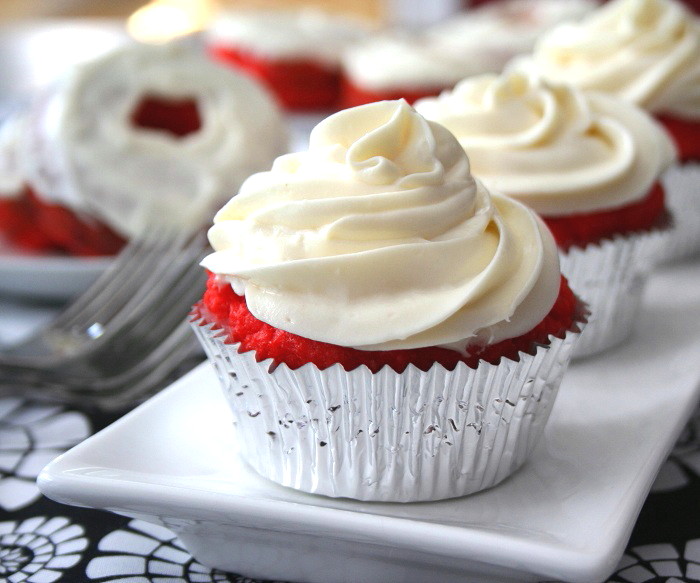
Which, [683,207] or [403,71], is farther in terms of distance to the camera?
[403,71]

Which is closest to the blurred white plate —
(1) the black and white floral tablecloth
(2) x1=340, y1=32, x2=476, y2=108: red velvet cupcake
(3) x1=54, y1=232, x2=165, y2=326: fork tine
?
(3) x1=54, y1=232, x2=165, y2=326: fork tine

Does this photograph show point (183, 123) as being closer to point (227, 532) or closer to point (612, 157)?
point (612, 157)

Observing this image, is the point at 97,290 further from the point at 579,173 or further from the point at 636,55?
the point at 636,55

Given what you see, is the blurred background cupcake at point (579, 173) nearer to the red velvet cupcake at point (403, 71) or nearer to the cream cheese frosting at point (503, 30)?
the red velvet cupcake at point (403, 71)

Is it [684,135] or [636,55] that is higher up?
[636,55]

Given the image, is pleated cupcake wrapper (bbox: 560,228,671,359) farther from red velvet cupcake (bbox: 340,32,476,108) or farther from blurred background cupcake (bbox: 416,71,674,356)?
red velvet cupcake (bbox: 340,32,476,108)

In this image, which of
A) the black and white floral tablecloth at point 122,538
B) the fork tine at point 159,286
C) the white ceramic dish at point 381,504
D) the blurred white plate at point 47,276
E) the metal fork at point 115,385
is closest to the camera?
the white ceramic dish at point 381,504

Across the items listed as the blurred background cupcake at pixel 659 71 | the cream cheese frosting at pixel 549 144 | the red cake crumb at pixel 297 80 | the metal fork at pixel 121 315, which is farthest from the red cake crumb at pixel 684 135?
the red cake crumb at pixel 297 80

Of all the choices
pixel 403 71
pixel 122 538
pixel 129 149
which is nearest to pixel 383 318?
pixel 122 538
